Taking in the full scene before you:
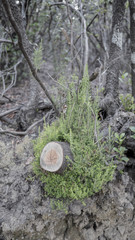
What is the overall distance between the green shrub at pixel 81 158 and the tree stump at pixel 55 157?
8 cm

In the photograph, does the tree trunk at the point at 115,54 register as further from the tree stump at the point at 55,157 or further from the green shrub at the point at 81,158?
the tree stump at the point at 55,157

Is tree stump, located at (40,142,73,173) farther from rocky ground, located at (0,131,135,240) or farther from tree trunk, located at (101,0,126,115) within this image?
tree trunk, located at (101,0,126,115)

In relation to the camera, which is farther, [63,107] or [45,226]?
[63,107]

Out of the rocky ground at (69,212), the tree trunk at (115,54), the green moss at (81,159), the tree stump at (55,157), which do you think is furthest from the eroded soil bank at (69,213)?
the tree trunk at (115,54)

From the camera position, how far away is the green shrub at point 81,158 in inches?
70.9

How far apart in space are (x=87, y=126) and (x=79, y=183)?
59cm

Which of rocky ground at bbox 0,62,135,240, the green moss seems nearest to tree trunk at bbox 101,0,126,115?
rocky ground at bbox 0,62,135,240

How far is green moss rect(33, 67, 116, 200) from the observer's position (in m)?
1.80

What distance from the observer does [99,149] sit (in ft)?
5.99

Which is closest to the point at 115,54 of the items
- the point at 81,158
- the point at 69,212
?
the point at 81,158

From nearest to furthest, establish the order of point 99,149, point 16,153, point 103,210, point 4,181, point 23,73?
point 99,149
point 103,210
point 4,181
point 16,153
point 23,73

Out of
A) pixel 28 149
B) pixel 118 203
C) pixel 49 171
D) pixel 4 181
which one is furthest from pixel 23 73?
pixel 118 203

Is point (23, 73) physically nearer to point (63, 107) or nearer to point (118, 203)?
point (63, 107)

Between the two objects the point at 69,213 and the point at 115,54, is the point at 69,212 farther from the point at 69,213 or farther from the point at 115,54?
the point at 115,54
